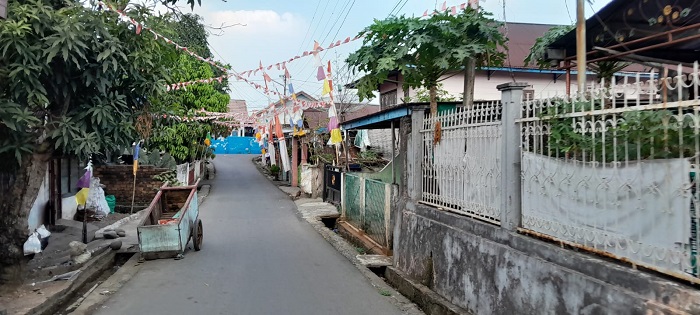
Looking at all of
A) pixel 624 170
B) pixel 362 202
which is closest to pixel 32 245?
pixel 362 202

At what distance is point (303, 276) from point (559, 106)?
517cm

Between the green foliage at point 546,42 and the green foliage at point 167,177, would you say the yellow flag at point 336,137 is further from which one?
the green foliage at point 167,177

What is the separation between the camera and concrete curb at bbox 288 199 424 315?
6.43m

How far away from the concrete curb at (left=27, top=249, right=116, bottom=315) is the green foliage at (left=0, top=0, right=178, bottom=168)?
2.01 meters

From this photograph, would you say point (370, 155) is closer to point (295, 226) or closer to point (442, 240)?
point (295, 226)

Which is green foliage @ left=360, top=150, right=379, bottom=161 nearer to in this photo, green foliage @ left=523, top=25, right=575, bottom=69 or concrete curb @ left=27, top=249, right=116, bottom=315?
concrete curb @ left=27, top=249, right=116, bottom=315

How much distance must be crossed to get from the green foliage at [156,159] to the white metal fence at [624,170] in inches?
762

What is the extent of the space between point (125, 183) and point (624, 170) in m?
19.1

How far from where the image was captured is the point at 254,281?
7652 mm

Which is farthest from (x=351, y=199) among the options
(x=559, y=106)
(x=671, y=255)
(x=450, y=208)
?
(x=671, y=255)

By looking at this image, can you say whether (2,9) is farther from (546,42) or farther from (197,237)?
(546,42)

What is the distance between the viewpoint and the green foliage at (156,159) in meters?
21.3

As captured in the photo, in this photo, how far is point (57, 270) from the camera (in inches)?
323

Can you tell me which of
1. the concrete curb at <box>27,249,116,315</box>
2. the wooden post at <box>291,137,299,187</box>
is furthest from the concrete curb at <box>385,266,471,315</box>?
the wooden post at <box>291,137,299,187</box>
